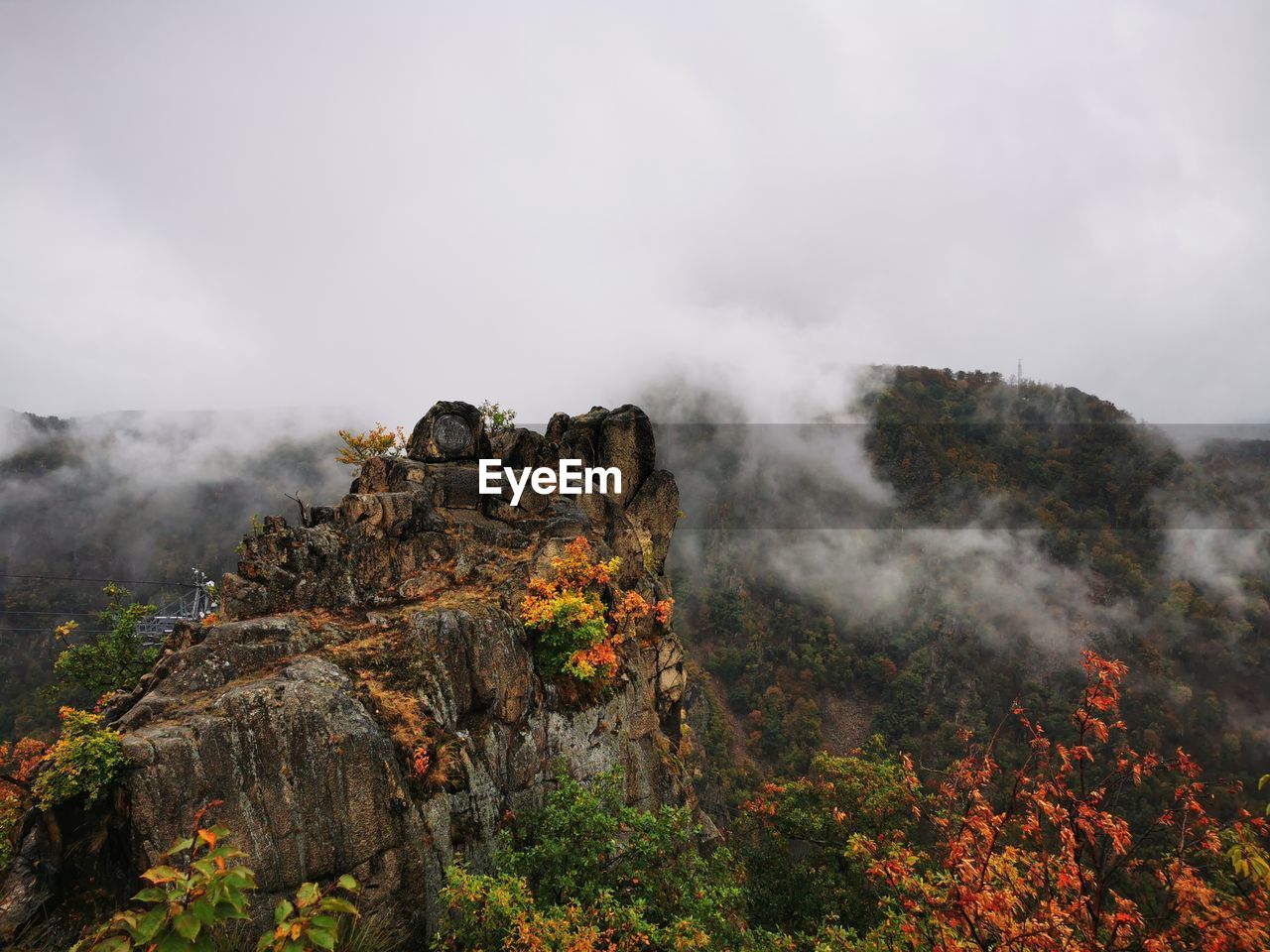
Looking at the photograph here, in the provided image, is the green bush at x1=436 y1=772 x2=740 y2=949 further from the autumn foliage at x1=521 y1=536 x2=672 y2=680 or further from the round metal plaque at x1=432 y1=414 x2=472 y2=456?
the round metal plaque at x1=432 y1=414 x2=472 y2=456

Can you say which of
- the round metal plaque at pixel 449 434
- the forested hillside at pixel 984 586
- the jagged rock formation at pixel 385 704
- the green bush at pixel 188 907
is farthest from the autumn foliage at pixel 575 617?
the forested hillside at pixel 984 586

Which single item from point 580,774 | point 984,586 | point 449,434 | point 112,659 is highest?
point 449,434

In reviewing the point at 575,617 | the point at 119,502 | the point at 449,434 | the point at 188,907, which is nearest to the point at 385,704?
the point at 575,617

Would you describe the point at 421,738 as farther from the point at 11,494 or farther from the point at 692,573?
the point at 11,494

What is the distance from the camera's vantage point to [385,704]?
536 inches

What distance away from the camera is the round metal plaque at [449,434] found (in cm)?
2239

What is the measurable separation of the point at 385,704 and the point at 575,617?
5.68m

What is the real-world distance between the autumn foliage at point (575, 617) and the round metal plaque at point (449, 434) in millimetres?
7018

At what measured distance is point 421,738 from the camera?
13633 millimetres

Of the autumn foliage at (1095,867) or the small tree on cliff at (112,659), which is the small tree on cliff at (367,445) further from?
the autumn foliage at (1095,867)

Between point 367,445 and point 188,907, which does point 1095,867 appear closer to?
point 188,907

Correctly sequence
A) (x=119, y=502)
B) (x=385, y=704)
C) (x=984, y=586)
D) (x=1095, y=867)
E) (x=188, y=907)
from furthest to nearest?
(x=984, y=586) → (x=119, y=502) → (x=385, y=704) → (x=1095, y=867) → (x=188, y=907)

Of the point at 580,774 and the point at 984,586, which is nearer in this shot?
the point at 580,774

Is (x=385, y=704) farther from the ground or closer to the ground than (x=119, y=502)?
farther from the ground
